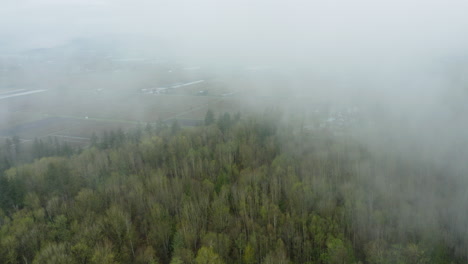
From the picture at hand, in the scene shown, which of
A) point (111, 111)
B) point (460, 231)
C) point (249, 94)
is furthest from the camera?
point (249, 94)

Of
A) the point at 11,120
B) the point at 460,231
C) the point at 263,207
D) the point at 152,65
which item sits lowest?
the point at 460,231

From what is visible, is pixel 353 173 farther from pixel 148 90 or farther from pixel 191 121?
pixel 148 90

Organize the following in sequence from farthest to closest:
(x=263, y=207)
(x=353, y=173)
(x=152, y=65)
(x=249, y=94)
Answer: (x=152, y=65) → (x=249, y=94) → (x=353, y=173) → (x=263, y=207)

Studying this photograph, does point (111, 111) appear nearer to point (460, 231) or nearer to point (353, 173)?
point (353, 173)

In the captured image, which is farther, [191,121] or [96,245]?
[191,121]

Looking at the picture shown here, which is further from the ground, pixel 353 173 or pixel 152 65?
pixel 152 65

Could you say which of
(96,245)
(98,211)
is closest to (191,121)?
(98,211)

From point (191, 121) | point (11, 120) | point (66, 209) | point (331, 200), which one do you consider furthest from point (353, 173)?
point (11, 120)
